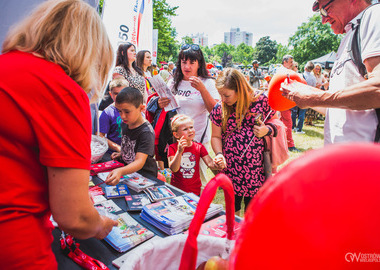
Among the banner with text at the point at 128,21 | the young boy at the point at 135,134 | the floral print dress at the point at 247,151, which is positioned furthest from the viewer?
the banner with text at the point at 128,21

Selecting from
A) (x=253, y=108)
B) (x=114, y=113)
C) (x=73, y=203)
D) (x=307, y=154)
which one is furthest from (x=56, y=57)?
(x=114, y=113)

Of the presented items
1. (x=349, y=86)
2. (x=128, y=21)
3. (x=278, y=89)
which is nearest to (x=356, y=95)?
(x=349, y=86)

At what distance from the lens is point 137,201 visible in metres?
1.53

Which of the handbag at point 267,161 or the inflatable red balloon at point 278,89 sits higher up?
the inflatable red balloon at point 278,89

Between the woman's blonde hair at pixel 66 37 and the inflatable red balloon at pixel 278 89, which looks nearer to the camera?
the woman's blonde hair at pixel 66 37

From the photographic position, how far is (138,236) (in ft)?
3.88

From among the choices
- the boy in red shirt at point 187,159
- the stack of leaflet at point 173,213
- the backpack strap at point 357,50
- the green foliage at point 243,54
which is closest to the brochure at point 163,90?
the boy in red shirt at point 187,159

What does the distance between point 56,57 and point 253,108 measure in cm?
168

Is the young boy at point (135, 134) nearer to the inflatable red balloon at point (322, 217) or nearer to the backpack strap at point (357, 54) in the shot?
the backpack strap at point (357, 54)

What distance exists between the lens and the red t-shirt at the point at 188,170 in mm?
2268

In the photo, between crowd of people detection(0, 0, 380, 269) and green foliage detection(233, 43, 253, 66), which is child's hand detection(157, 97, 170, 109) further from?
green foliage detection(233, 43, 253, 66)

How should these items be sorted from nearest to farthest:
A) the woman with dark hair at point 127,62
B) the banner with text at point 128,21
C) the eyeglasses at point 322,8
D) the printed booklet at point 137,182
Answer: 1. the eyeglasses at point 322,8
2. the printed booklet at point 137,182
3. the woman with dark hair at point 127,62
4. the banner with text at point 128,21

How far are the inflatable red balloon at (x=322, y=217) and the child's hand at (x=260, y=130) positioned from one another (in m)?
1.85

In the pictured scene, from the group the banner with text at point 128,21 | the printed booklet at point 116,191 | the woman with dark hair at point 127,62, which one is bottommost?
the printed booklet at point 116,191
